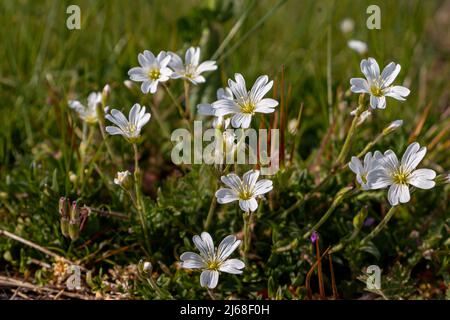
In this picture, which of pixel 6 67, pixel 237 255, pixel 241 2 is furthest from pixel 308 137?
pixel 6 67

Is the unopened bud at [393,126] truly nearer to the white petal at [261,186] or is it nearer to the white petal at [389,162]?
the white petal at [389,162]

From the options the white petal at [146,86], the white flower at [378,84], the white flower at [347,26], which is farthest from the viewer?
the white flower at [347,26]

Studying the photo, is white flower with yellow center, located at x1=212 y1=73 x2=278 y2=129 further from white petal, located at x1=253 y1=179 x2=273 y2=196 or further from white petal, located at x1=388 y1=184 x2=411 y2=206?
white petal, located at x1=388 y1=184 x2=411 y2=206

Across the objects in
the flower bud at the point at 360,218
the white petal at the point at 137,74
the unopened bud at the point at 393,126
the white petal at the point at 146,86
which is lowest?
the flower bud at the point at 360,218

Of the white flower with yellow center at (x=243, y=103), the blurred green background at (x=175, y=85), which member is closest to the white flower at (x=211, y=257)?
the blurred green background at (x=175, y=85)

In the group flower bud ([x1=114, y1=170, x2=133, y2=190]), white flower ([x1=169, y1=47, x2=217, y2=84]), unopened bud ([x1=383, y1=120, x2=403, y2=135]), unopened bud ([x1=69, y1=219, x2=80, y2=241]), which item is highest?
white flower ([x1=169, y1=47, x2=217, y2=84])

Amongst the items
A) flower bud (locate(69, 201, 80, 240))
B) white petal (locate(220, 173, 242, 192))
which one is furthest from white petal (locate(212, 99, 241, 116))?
flower bud (locate(69, 201, 80, 240))

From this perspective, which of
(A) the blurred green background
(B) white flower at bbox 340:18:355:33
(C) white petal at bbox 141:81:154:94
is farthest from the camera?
(B) white flower at bbox 340:18:355:33
